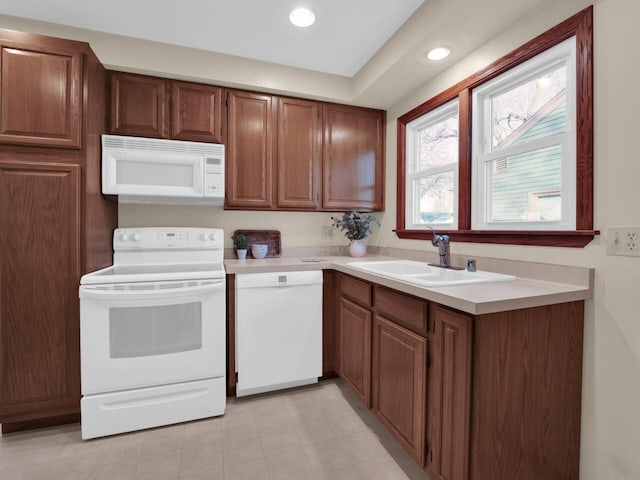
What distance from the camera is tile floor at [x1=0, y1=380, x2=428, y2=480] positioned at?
1462mm

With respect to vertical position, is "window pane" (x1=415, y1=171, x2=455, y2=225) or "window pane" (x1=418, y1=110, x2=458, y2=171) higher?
"window pane" (x1=418, y1=110, x2=458, y2=171)

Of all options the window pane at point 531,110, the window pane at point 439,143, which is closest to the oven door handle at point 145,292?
the window pane at point 439,143

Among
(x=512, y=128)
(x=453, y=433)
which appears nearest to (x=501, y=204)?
(x=512, y=128)

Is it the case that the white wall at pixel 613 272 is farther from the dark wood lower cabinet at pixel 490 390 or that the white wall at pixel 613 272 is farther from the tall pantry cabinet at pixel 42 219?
the tall pantry cabinet at pixel 42 219

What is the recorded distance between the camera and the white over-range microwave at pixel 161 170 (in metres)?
1.99

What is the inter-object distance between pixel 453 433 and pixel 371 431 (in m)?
0.73

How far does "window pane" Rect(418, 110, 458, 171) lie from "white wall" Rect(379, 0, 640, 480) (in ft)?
2.76

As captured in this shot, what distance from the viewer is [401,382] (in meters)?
1.50

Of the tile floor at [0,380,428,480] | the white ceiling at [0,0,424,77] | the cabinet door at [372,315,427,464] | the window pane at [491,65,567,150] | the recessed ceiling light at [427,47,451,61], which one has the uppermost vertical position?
the white ceiling at [0,0,424,77]

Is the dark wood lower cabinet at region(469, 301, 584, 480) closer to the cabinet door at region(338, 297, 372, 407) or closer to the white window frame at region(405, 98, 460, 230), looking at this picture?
the cabinet door at region(338, 297, 372, 407)

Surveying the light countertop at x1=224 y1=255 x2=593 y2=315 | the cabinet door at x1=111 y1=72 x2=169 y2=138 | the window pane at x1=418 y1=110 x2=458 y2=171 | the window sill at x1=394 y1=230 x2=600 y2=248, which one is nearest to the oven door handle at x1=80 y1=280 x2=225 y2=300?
the light countertop at x1=224 y1=255 x2=593 y2=315

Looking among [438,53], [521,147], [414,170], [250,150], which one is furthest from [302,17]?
[521,147]

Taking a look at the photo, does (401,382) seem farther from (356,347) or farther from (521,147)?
(521,147)

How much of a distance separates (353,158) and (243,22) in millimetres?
1273
